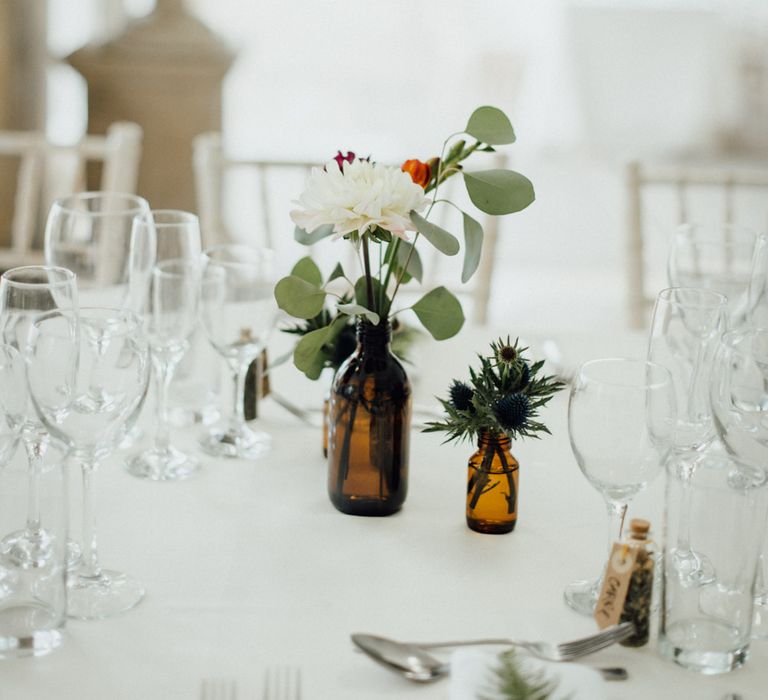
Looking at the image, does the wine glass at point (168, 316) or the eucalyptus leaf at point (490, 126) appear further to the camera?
the wine glass at point (168, 316)

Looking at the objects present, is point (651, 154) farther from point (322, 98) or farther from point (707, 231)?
point (707, 231)

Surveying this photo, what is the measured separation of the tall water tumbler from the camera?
939mm

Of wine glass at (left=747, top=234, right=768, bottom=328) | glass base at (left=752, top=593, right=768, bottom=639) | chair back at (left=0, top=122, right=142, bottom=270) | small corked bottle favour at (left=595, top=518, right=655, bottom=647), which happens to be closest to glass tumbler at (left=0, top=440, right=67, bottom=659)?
small corked bottle favour at (left=595, top=518, right=655, bottom=647)

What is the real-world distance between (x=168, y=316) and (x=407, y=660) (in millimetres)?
593

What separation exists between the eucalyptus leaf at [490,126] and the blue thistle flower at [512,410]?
0.25 m

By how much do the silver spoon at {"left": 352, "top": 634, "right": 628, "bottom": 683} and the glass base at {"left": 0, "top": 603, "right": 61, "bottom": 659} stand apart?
0.79ft

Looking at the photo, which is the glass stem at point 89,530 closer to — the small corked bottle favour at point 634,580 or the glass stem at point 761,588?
the small corked bottle favour at point 634,580

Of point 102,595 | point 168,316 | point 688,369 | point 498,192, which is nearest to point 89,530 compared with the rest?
point 102,595

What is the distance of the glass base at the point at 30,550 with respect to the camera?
1.06 meters

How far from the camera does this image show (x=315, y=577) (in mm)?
1100

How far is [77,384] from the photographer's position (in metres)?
0.99

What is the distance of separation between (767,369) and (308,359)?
1.48 feet

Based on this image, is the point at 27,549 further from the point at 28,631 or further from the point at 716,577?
the point at 716,577

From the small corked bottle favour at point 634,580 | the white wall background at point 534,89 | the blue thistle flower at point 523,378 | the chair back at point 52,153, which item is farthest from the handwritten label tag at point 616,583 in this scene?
the white wall background at point 534,89
